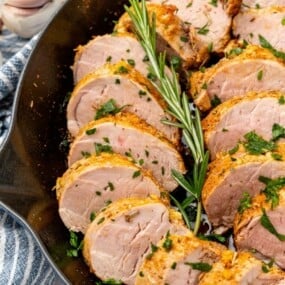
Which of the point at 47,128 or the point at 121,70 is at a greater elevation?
the point at 121,70

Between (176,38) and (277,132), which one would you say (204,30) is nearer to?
(176,38)

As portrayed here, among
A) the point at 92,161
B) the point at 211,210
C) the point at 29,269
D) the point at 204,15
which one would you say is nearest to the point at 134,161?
the point at 92,161

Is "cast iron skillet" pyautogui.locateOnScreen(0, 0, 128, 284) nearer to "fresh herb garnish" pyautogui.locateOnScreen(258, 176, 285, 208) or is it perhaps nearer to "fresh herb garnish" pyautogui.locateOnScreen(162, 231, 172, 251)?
"fresh herb garnish" pyautogui.locateOnScreen(162, 231, 172, 251)

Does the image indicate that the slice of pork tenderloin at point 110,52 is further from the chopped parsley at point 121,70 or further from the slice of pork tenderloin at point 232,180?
the slice of pork tenderloin at point 232,180

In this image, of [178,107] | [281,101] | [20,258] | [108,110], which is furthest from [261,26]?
[20,258]

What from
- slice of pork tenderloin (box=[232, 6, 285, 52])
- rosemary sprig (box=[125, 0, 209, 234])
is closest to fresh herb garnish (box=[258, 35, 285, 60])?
slice of pork tenderloin (box=[232, 6, 285, 52])

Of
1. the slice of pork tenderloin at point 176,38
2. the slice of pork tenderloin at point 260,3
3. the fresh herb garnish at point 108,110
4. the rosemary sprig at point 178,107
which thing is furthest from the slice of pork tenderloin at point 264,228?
the slice of pork tenderloin at point 260,3
